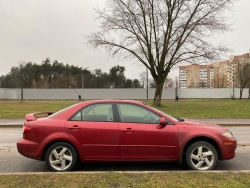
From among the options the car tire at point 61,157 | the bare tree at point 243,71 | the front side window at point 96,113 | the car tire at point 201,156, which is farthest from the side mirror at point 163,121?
the bare tree at point 243,71

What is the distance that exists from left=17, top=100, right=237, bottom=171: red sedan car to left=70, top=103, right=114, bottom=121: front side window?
0.10ft

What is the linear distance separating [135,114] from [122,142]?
0.63 meters

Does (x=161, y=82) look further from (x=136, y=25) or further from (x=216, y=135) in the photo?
(x=216, y=135)

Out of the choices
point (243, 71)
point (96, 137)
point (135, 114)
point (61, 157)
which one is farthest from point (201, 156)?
point (243, 71)

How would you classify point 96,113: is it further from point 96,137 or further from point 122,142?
point 122,142

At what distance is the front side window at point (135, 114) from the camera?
180 inches

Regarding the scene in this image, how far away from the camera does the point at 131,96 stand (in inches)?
2633

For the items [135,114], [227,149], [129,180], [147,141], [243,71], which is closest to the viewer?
[129,180]

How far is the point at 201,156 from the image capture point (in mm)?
4484

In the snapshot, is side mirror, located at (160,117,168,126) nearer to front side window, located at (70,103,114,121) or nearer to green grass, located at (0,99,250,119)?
front side window, located at (70,103,114,121)

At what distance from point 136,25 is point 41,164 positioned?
2214 centimetres

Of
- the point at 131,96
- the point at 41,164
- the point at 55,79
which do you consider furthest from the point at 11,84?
the point at 41,164

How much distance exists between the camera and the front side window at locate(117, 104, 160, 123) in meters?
4.58

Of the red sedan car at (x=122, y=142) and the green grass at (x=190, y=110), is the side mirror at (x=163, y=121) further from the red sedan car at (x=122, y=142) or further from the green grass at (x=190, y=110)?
the green grass at (x=190, y=110)
